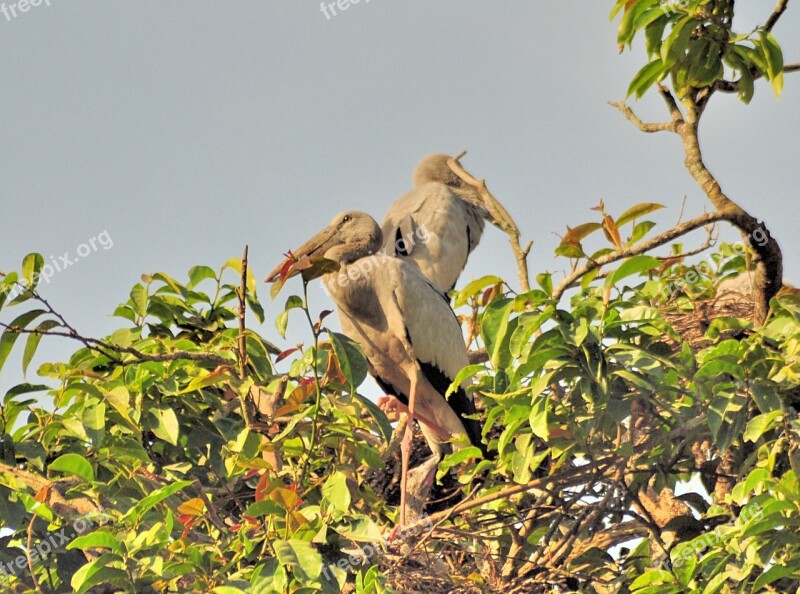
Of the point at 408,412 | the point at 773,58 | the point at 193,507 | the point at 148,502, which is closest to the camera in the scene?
the point at 148,502

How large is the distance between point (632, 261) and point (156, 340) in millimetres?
2345

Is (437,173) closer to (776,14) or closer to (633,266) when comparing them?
(776,14)

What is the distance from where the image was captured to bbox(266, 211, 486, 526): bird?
5695 mm

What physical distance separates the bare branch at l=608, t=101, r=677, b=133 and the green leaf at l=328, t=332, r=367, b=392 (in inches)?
73.8

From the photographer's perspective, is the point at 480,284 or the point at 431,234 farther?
the point at 431,234

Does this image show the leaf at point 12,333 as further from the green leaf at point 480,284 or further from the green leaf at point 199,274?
the green leaf at point 480,284

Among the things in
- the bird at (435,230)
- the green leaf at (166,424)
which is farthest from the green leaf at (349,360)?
the bird at (435,230)

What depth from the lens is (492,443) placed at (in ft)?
15.0

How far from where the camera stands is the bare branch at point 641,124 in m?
4.69

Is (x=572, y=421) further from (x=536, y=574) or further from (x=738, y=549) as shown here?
(x=536, y=574)

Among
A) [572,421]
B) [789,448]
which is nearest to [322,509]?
[572,421]

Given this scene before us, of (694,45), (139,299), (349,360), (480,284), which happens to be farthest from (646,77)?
(139,299)

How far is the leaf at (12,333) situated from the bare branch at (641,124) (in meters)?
2.74

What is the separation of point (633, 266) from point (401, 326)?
243 centimetres
